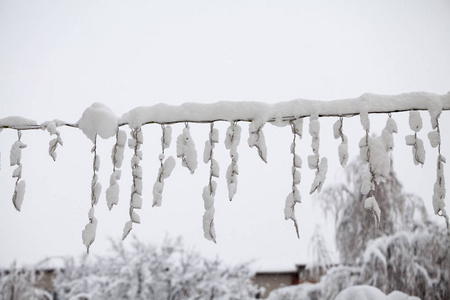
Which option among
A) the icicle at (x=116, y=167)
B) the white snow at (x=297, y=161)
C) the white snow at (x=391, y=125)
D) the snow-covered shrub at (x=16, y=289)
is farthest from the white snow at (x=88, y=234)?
the snow-covered shrub at (x=16, y=289)

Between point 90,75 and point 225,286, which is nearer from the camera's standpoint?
point 225,286

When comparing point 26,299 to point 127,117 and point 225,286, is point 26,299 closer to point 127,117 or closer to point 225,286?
point 225,286

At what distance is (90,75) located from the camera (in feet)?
494

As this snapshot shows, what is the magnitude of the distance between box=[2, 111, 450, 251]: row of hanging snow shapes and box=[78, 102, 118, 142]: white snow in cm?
6

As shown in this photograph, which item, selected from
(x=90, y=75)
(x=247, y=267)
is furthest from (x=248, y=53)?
(x=247, y=267)

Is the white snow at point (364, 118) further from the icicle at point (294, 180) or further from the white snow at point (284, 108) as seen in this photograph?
the icicle at point (294, 180)

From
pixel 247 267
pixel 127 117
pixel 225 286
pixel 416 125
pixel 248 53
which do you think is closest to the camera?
pixel 416 125

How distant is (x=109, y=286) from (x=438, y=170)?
642 centimetres

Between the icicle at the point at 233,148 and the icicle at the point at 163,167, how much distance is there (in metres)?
0.26

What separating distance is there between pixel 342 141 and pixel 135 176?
921mm

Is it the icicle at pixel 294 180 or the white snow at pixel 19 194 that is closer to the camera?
the icicle at pixel 294 180

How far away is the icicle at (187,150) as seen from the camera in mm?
1809

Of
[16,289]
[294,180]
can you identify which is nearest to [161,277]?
[16,289]

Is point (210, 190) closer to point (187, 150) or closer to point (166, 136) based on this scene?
point (187, 150)
